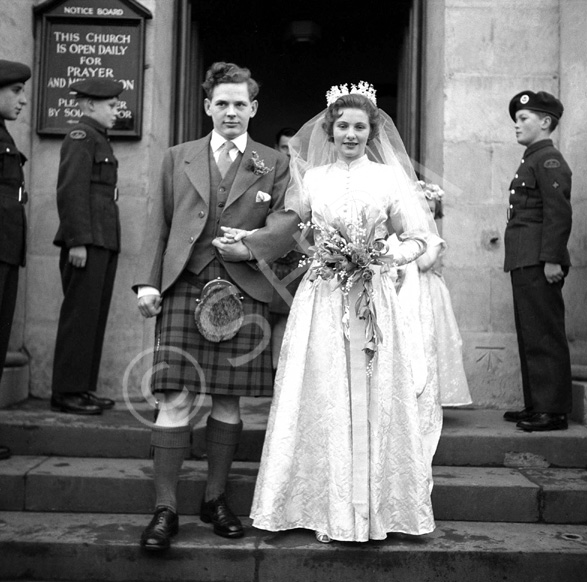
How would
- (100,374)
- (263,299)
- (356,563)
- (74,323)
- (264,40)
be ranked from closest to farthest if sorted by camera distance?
(356,563) < (263,299) < (74,323) < (100,374) < (264,40)

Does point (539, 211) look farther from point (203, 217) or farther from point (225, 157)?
point (203, 217)

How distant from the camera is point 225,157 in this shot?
3.70 m

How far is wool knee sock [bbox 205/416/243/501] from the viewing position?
11.9 feet

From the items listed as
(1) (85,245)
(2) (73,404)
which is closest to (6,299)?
(1) (85,245)

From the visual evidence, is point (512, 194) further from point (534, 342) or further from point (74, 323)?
point (74, 323)

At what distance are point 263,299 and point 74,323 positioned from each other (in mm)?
1742

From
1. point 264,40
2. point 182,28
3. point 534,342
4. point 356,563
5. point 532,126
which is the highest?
point 264,40

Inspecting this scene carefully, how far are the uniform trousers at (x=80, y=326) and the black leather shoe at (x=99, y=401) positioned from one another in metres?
0.08

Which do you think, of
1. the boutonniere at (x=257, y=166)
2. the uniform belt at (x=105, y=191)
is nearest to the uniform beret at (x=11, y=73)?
the uniform belt at (x=105, y=191)

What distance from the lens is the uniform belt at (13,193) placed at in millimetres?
4312

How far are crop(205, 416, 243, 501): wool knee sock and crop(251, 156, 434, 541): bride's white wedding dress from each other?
0.19m

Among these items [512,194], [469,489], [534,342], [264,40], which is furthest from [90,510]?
[264,40]

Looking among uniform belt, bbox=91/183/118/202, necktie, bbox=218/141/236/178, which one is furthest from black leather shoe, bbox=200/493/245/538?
uniform belt, bbox=91/183/118/202

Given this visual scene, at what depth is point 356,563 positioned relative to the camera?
3.39m
